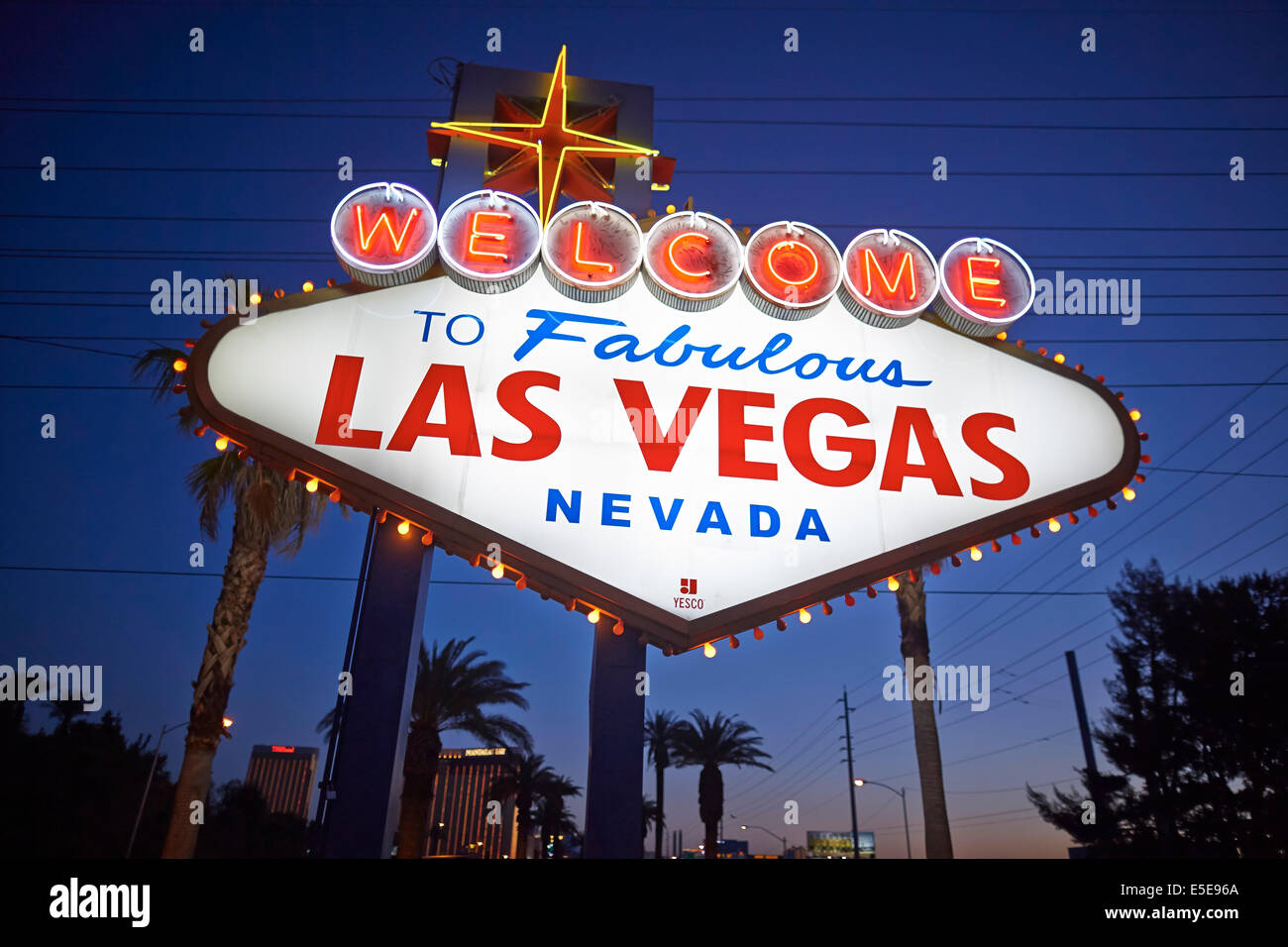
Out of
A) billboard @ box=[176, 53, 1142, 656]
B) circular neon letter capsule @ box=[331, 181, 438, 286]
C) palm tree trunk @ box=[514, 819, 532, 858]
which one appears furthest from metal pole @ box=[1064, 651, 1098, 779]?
palm tree trunk @ box=[514, 819, 532, 858]

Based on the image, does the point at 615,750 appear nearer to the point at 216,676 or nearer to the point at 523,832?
the point at 216,676

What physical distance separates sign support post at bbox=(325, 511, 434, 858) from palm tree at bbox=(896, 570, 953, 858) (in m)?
8.43

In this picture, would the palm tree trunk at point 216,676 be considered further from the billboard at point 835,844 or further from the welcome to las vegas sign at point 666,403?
the billboard at point 835,844

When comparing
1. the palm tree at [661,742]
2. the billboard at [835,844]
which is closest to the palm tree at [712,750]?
the palm tree at [661,742]

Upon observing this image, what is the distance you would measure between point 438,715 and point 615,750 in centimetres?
1580

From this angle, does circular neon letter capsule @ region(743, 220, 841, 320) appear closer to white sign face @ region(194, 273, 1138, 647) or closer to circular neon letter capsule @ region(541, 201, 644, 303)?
white sign face @ region(194, 273, 1138, 647)

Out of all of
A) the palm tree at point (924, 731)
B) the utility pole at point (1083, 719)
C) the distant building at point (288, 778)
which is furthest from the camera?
the distant building at point (288, 778)

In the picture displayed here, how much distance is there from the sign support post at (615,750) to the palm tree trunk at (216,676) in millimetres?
7221

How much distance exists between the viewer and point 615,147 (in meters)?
11.4

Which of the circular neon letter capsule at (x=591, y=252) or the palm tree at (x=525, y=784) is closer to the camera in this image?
the circular neon letter capsule at (x=591, y=252)

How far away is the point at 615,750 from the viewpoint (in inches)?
348

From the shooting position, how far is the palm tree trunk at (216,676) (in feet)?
40.0
